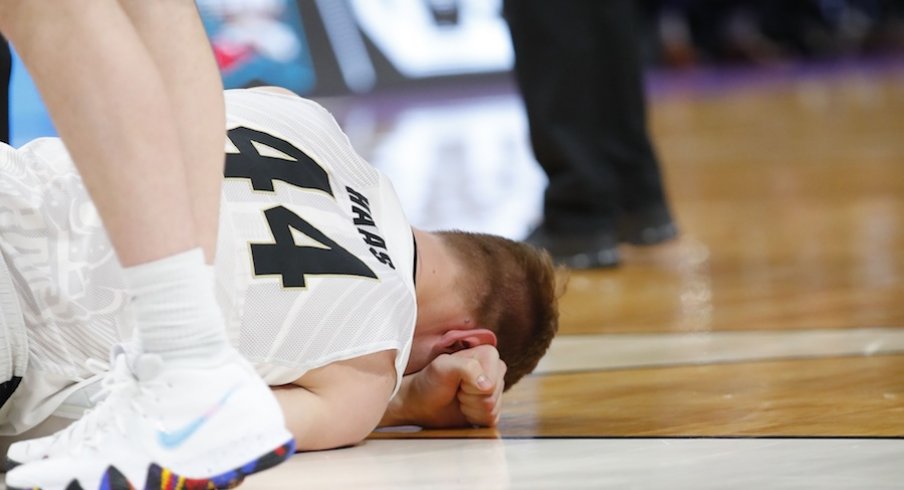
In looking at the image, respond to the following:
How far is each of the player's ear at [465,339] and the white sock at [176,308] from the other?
487 mm

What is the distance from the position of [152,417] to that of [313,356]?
25cm

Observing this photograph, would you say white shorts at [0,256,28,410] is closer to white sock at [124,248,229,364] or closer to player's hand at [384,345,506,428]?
white sock at [124,248,229,364]

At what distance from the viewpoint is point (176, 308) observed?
3.26 feet

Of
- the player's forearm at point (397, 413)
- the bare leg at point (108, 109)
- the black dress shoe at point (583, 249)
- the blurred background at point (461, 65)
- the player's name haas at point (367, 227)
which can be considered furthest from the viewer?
the blurred background at point (461, 65)

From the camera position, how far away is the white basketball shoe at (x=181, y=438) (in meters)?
1.00

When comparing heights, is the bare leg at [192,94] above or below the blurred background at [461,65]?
above

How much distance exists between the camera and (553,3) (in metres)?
2.69

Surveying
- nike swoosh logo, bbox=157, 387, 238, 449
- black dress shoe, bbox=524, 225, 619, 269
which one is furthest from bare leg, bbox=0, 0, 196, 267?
black dress shoe, bbox=524, 225, 619, 269

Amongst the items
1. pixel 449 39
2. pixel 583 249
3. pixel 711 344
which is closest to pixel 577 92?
pixel 583 249

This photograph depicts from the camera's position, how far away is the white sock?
0.99 meters

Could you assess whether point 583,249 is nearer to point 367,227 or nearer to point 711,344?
point 711,344

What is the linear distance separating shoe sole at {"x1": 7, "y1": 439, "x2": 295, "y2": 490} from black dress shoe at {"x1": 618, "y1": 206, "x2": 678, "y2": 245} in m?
1.86

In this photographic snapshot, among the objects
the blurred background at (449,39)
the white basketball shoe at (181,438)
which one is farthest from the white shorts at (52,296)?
the blurred background at (449,39)

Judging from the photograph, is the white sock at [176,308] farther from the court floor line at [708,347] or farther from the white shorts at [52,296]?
the court floor line at [708,347]
